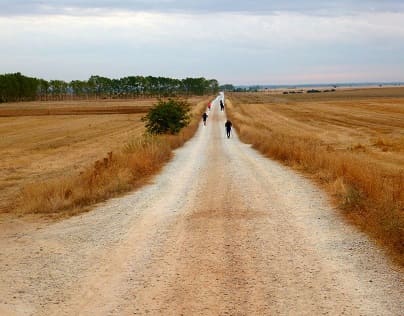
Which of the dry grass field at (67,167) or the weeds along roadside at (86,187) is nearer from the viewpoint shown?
the weeds along roadside at (86,187)

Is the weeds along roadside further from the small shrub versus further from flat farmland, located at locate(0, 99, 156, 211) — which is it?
the small shrub

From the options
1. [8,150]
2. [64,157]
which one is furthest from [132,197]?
[8,150]

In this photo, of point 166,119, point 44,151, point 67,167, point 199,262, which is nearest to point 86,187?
point 199,262

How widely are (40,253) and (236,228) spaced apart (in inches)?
151

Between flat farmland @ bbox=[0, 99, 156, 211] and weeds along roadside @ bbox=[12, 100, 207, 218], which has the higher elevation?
weeds along roadside @ bbox=[12, 100, 207, 218]

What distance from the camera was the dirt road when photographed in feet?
22.8

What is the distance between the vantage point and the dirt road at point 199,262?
6938mm

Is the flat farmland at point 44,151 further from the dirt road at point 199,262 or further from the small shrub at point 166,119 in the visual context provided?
the dirt road at point 199,262

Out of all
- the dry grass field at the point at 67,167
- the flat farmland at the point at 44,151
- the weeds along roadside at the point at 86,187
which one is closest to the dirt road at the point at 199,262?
the weeds along roadside at the point at 86,187

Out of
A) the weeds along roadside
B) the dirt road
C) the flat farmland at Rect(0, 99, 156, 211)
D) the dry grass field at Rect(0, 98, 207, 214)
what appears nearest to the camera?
the dirt road

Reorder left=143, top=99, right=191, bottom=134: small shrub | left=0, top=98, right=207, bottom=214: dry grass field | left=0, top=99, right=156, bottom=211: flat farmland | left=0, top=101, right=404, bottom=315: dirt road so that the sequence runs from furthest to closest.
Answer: left=143, top=99, right=191, bottom=134: small shrub
left=0, top=99, right=156, bottom=211: flat farmland
left=0, top=98, right=207, bottom=214: dry grass field
left=0, top=101, right=404, bottom=315: dirt road

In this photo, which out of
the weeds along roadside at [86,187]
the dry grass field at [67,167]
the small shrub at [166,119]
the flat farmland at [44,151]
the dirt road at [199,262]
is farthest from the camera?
the small shrub at [166,119]

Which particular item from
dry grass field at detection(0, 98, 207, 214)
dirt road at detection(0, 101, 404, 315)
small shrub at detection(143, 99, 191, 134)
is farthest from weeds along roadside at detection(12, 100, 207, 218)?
small shrub at detection(143, 99, 191, 134)

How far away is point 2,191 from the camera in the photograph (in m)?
20.2
